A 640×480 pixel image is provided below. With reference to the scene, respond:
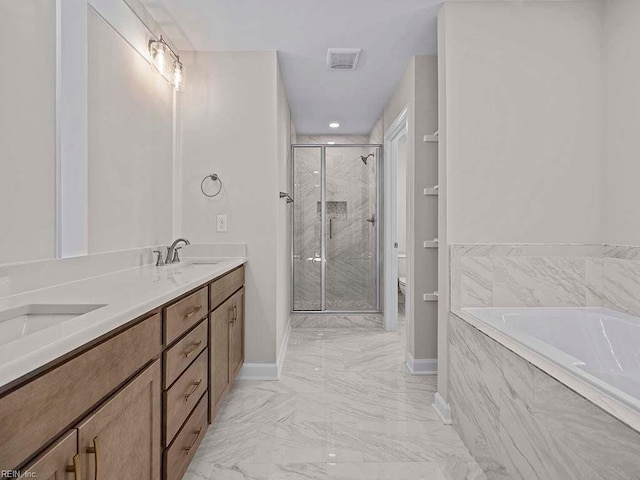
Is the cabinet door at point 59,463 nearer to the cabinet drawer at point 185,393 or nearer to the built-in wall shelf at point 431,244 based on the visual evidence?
the cabinet drawer at point 185,393

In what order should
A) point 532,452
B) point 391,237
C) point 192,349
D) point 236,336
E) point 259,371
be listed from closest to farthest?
point 532,452 → point 192,349 → point 236,336 → point 259,371 → point 391,237

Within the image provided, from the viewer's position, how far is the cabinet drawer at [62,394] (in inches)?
26.6

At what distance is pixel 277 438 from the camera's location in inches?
84.0

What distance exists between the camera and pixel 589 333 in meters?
2.06

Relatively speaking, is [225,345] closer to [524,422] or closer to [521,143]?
[524,422]

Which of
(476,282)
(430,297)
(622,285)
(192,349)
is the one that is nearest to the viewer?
(192,349)

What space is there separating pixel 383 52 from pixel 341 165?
1.91 metres

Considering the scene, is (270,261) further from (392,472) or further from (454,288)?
(392,472)

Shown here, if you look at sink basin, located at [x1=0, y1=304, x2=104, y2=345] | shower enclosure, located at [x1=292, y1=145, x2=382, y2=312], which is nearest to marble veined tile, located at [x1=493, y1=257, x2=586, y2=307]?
sink basin, located at [x1=0, y1=304, x2=104, y2=345]

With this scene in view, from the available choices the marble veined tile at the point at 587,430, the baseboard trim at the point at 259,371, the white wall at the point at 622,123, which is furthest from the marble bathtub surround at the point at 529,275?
the baseboard trim at the point at 259,371

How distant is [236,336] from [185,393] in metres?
1.01

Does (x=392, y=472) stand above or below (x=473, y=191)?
below

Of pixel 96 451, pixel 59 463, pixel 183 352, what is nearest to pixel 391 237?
pixel 183 352

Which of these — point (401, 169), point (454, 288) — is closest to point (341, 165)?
point (401, 169)
